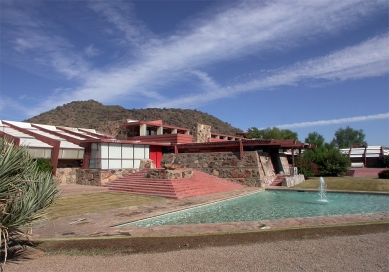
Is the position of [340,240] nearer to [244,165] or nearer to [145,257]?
[145,257]

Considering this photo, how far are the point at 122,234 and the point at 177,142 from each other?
19.6 metres

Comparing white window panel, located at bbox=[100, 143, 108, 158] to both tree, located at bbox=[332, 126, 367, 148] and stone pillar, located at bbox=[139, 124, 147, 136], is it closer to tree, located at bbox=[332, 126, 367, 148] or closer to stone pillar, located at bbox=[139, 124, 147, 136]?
stone pillar, located at bbox=[139, 124, 147, 136]

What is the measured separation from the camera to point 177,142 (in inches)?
1085

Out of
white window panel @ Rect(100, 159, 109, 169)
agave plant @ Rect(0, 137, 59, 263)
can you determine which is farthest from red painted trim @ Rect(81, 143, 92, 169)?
agave plant @ Rect(0, 137, 59, 263)

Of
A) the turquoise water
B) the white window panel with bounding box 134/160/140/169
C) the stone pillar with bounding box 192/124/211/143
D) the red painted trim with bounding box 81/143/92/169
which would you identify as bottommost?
the turquoise water

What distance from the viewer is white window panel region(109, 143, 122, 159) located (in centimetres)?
2200

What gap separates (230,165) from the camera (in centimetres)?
2339

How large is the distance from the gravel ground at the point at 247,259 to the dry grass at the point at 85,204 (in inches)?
215

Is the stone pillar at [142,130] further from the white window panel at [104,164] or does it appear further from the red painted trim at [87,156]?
the white window panel at [104,164]

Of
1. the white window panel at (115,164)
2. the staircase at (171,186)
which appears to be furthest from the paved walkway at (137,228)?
the white window panel at (115,164)

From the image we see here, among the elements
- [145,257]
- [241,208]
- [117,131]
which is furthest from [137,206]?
[117,131]

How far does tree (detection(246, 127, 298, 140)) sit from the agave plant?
47.0 metres

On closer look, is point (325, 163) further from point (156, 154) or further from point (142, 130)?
point (142, 130)

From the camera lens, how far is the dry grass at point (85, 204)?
11617mm
